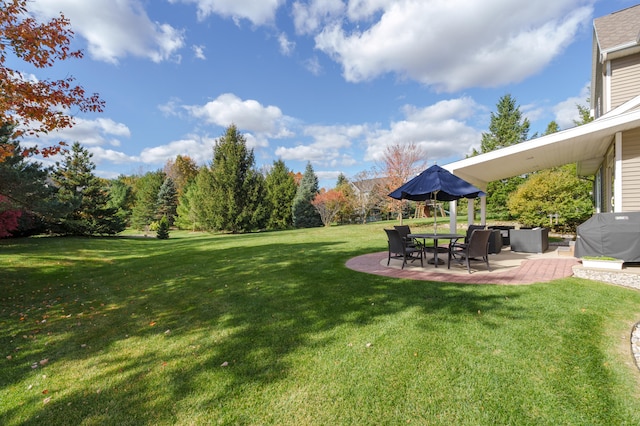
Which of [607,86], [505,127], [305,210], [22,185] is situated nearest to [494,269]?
[607,86]

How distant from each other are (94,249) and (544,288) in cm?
1655

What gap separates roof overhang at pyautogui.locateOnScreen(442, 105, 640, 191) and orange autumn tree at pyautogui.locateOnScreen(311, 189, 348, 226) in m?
18.4

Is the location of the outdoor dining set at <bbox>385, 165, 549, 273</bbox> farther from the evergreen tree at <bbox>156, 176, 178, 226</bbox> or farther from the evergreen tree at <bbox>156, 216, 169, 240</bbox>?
the evergreen tree at <bbox>156, 176, 178, 226</bbox>

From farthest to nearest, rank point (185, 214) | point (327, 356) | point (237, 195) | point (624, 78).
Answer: point (185, 214), point (237, 195), point (624, 78), point (327, 356)

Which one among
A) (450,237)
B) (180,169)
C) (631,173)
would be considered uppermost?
(180,169)

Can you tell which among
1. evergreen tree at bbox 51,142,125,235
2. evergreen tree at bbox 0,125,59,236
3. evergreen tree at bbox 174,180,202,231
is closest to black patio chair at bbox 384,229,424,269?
evergreen tree at bbox 0,125,59,236

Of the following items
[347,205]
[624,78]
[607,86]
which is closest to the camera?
[624,78]

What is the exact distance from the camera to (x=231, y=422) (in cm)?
218

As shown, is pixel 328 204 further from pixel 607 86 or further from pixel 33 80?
pixel 33 80

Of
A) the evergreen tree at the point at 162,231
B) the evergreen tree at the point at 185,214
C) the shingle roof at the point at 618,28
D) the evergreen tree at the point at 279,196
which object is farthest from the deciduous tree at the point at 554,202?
the evergreen tree at the point at 185,214

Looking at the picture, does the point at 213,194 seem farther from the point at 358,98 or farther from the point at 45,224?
the point at 358,98

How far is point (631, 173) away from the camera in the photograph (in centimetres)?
736

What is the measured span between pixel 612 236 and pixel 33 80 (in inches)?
480

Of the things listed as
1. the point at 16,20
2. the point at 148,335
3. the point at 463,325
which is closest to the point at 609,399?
the point at 463,325
